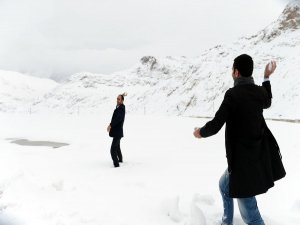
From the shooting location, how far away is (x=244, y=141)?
4.04 meters

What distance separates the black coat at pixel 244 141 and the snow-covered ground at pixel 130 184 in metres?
1.31

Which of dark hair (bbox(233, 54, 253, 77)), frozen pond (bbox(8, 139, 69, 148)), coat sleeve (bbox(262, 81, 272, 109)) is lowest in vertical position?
frozen pond (bbox(8, 139, 69, 148))

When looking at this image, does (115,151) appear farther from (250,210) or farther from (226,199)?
(250,210)

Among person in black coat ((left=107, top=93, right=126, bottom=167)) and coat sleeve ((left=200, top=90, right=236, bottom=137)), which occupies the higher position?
coat sleeve ((left=200, top=90, right=236, bottom=137))

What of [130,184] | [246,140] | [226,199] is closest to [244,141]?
[246,140]

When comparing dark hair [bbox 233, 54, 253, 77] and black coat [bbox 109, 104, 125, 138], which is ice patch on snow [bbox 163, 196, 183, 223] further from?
black coat [bbox 109, 104, 125, 138]

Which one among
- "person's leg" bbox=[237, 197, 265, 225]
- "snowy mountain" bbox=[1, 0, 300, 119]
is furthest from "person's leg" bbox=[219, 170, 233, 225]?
"snowy mountain" bbox=[1, 0, 300, 119]

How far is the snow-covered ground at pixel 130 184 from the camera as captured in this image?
5.47m

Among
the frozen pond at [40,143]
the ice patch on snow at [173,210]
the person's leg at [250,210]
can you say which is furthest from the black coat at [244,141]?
the frozen pond at [40,143]

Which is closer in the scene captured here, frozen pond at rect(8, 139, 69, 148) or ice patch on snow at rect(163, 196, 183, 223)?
ice patch on snow at rect(163, 196, 183, 223)

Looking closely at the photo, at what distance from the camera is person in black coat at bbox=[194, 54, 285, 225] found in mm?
4016

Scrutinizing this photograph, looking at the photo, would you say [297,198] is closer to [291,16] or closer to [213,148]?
[213,148]

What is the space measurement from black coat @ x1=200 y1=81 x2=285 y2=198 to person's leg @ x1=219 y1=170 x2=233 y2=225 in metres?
0.37

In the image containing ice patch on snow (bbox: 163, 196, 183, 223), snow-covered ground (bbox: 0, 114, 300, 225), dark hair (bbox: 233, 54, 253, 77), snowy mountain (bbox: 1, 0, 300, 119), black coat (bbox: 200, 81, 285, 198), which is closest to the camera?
black coat (bbox: 200, 81, 285, 198)
